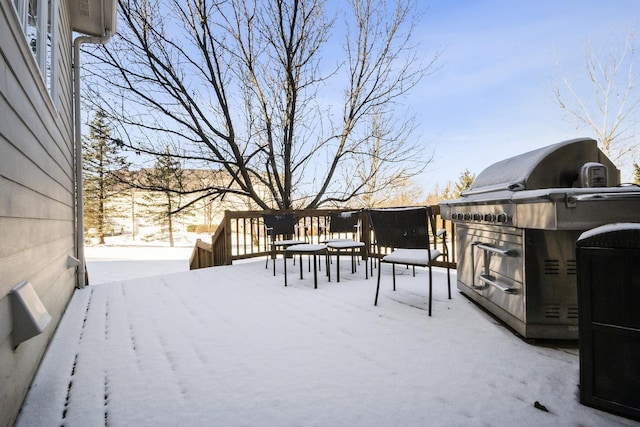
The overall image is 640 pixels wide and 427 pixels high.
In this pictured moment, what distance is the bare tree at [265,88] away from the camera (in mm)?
6914

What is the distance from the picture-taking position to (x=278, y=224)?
5305 millimetres

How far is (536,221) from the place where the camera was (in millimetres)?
1909

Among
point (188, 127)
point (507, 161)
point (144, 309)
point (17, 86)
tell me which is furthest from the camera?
point (188, 127)

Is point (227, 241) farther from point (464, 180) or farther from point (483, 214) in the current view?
point (464, 180)

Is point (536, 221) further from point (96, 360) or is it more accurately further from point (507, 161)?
point (96, 360)

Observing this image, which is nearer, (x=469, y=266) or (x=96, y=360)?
(x=96, y=360)

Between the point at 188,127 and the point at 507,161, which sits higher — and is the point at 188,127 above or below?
above

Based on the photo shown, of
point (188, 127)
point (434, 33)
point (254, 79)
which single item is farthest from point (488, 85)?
point (188, 127)

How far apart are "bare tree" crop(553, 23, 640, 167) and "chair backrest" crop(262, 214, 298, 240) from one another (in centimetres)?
1579

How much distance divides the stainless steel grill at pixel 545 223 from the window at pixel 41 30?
2953 millimetres

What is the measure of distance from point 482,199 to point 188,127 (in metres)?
6.50

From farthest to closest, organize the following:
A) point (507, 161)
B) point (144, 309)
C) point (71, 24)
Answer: point (71, 24) → point (144, 309) → point (507, 161)

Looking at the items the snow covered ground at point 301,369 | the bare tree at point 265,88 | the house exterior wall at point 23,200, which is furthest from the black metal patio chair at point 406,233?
the bare tree at point 265,88

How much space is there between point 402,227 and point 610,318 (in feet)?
5.62
